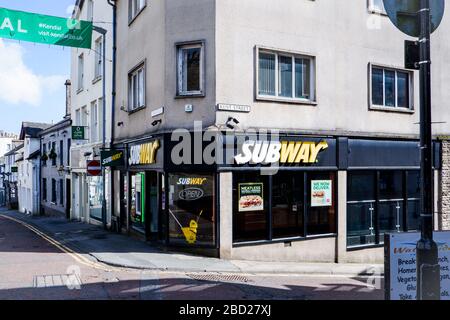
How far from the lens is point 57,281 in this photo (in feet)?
29.8

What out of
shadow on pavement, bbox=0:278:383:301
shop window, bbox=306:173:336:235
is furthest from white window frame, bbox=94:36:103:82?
shadow on pavement, bbox=0:278:383:301

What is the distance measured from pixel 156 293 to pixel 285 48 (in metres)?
7.98

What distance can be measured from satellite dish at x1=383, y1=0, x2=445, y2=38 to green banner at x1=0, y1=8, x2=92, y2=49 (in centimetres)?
1089

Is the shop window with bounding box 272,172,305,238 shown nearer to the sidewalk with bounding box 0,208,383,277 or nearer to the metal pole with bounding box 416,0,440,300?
the sidewalk with bounding box 0,208,383,277

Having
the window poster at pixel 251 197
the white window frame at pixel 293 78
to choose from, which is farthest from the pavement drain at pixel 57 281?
the white window frame at pixel 293 78

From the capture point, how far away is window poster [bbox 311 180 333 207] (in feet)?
42.8

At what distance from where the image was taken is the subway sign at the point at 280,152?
11773 mm

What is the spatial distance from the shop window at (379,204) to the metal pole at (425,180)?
307 inches

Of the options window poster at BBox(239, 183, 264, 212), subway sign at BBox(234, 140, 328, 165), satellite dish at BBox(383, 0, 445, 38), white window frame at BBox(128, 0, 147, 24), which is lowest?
window poster at BBox(239, 183, 264, 212)

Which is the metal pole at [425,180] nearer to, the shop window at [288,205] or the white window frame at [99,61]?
the shop window at [288,205]
